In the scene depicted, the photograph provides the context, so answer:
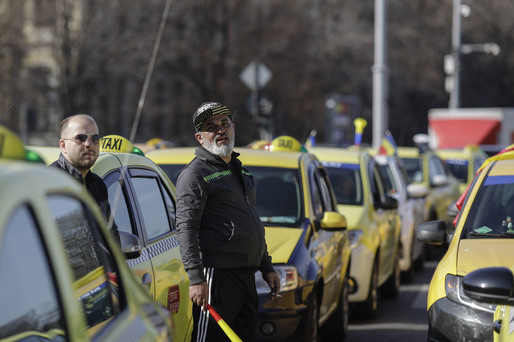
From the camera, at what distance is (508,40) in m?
54.8

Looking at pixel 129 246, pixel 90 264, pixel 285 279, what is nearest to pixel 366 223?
pixel 285 279

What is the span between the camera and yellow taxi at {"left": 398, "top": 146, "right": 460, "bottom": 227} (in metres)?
15.9

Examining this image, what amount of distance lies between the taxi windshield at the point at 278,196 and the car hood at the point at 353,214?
1.86 m

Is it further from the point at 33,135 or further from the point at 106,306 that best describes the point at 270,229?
the point at 33,135

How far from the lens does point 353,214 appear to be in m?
10.1

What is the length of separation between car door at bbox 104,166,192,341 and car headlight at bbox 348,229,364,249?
4064mm

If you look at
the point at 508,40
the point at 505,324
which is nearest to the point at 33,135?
the point at 508,40

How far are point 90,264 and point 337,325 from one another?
202 inches

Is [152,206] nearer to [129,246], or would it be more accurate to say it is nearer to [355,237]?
[129,246]

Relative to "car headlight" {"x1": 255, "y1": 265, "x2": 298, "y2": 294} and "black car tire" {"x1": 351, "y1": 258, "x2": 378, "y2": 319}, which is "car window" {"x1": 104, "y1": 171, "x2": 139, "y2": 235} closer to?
"car headlight" {"x1": 255, "y1": 265, "x2": 298, "y2": 294}

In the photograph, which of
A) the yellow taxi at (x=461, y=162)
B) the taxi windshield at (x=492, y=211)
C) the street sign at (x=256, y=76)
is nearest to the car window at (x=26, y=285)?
the taxi windshield at (x=492, y=211)

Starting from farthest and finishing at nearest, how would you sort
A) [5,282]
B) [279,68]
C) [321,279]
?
[279,68] → [321,279] → [5,282]

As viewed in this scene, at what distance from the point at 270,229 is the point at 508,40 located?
4972 centimetres

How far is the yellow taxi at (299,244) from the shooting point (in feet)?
21.9
